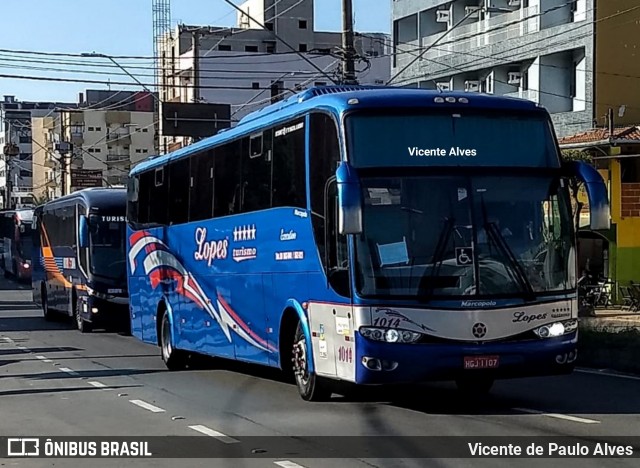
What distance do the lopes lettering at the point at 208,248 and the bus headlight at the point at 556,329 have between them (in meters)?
5.50

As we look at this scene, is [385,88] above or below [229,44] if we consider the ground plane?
below

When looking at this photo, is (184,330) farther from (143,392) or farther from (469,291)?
(469,291)

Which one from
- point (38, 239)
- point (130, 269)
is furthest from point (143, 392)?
point (38, 239)

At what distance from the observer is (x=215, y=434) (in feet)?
37.9

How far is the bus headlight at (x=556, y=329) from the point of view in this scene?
12.1 meters

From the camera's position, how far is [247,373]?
18.0 metres

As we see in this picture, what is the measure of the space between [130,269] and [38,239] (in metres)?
13.6

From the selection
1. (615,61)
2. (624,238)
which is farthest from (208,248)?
(615,61)

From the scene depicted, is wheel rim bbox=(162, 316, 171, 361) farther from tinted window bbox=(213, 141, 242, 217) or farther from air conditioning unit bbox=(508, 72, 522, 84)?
air conditioning unit bbox=(508, 72, 522, 84)

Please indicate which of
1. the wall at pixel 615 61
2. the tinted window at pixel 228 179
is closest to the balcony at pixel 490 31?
the wall at pixel 615 61

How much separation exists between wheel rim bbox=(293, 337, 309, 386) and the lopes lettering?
2.87 m

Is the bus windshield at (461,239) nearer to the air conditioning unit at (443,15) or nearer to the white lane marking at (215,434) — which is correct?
the white lane marking at (215,434)

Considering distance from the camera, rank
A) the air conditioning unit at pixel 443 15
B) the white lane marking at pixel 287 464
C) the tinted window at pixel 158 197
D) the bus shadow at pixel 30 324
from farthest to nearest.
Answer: the air conditioning unit at pixel 443 15 < the bus shadow at pixel 30 324 < the tinted window at pixel 158 197 < the white lane marking at pixel 287 464

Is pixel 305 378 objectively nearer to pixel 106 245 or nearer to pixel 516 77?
pixel 106 245
